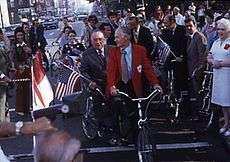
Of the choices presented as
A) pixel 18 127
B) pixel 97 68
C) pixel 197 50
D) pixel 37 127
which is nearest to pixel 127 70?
pixel 97 68

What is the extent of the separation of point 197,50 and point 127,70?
6.61 feet

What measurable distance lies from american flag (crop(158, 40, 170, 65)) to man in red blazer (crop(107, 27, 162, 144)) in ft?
6.03

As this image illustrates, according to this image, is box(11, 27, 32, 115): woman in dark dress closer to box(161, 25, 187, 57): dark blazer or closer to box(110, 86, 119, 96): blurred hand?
box(161, 25, 187, 57): dark blazer

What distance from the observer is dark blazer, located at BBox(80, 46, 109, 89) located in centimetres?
785

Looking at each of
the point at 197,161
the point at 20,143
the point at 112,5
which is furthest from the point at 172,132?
the point at 112,5

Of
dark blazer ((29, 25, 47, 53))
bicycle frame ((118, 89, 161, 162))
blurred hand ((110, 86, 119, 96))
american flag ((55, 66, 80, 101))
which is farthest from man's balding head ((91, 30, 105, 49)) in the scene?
dark blazer ((29, 25, 47, 53))

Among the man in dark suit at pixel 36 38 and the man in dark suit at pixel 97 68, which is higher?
the man in dark suit at pixel 97 68

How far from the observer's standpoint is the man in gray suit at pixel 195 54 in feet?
27.4

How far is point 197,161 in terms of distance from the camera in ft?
21.7

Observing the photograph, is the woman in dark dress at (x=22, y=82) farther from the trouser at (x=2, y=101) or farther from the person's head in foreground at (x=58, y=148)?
the person's head in foreground at (x=58, y=148)

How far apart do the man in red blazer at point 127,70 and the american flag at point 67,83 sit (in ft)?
2.94

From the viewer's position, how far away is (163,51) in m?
8.84

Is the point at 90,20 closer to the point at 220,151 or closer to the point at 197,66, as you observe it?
the point at 197,66

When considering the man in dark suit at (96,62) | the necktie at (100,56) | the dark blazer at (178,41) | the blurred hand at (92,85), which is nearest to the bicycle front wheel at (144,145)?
the blurred hand at (92,85)
